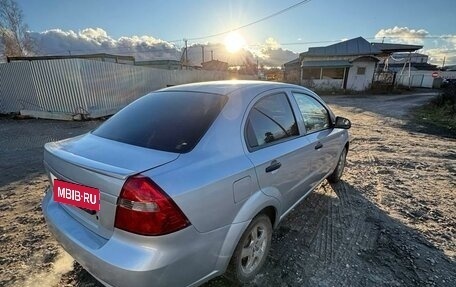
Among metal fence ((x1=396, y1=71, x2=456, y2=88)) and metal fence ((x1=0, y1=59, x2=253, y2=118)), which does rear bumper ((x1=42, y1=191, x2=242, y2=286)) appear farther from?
metal fence ((x1=396, y1=71, x2=456, y2=88))

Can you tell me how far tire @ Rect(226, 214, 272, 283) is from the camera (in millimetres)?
2078

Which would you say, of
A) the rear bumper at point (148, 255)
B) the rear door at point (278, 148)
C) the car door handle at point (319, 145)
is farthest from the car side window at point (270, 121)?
the rear bumper at point (148, 255)

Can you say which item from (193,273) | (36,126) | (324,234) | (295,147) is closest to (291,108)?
(295,147)

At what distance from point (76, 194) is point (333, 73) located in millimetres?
31739

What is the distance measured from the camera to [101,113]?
11.3 metres

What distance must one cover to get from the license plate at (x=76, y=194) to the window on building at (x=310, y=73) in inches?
1226

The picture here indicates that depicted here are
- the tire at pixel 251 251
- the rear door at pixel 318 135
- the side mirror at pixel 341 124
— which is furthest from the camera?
the side mirror at pixel 341 124

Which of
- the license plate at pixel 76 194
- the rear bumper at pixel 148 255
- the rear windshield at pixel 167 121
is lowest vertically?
the rear bumper at pixel 148 255

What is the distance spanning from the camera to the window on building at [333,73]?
2965 cm

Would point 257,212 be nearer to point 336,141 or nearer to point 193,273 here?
point 193,273

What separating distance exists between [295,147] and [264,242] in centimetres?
91

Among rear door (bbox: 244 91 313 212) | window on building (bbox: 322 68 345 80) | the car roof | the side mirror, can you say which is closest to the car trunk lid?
rear door (bbox: 244 91 313 212)

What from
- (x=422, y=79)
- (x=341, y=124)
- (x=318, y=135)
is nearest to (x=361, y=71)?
(x=422, y=79)

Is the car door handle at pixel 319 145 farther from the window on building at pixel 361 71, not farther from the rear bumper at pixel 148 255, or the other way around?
the window on building at pixel 361 71
